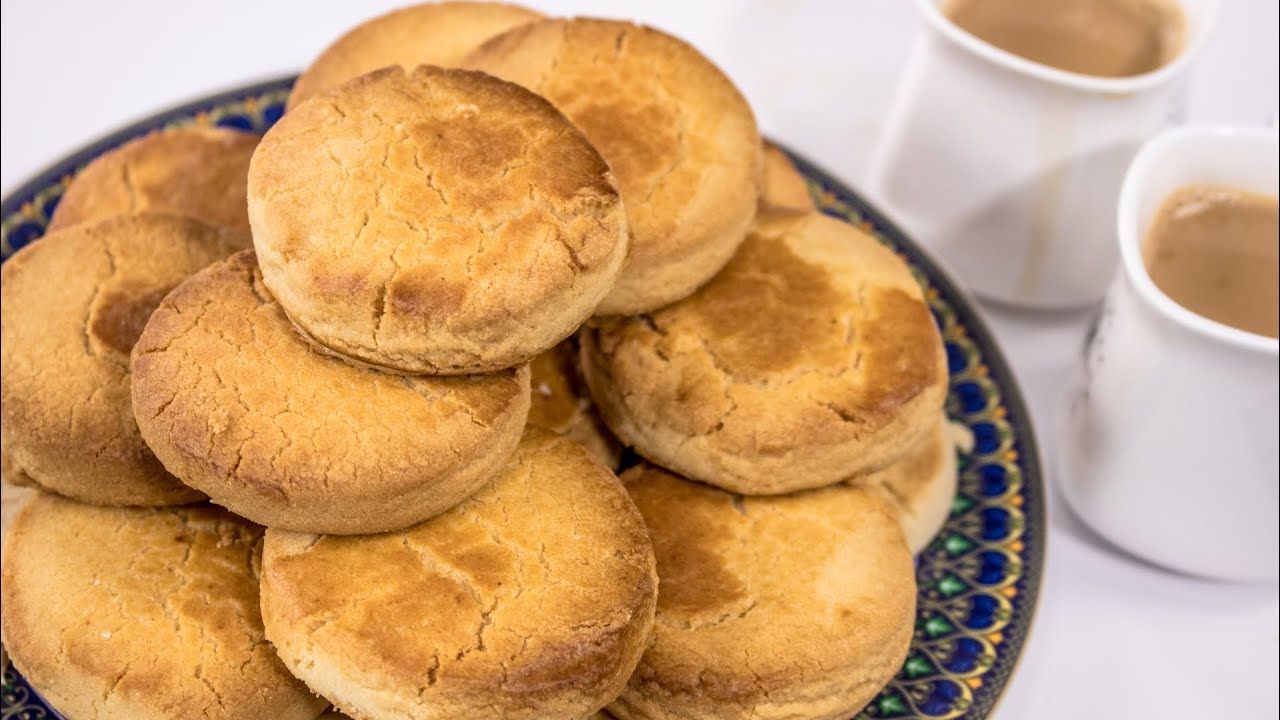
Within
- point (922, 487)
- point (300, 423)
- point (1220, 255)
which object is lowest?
point (922, 487)

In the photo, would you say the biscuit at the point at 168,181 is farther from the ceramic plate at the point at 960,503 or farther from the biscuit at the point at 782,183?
the biscuit at the point at 782,183

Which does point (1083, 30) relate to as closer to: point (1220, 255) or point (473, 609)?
point (1220, 255)

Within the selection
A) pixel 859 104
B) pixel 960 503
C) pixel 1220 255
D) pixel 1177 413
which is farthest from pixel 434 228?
pixel 859 104

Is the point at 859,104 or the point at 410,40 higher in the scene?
the point at 410,40

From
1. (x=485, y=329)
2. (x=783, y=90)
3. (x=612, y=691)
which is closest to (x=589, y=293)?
(x=485, y=329)

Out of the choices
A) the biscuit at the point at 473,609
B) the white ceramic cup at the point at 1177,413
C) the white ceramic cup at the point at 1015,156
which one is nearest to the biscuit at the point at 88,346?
the biscuit at the point at 473,609

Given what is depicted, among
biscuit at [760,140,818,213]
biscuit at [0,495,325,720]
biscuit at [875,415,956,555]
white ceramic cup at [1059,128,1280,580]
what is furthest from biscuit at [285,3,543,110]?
white ceramic cup at [1059,128,1280,580]
